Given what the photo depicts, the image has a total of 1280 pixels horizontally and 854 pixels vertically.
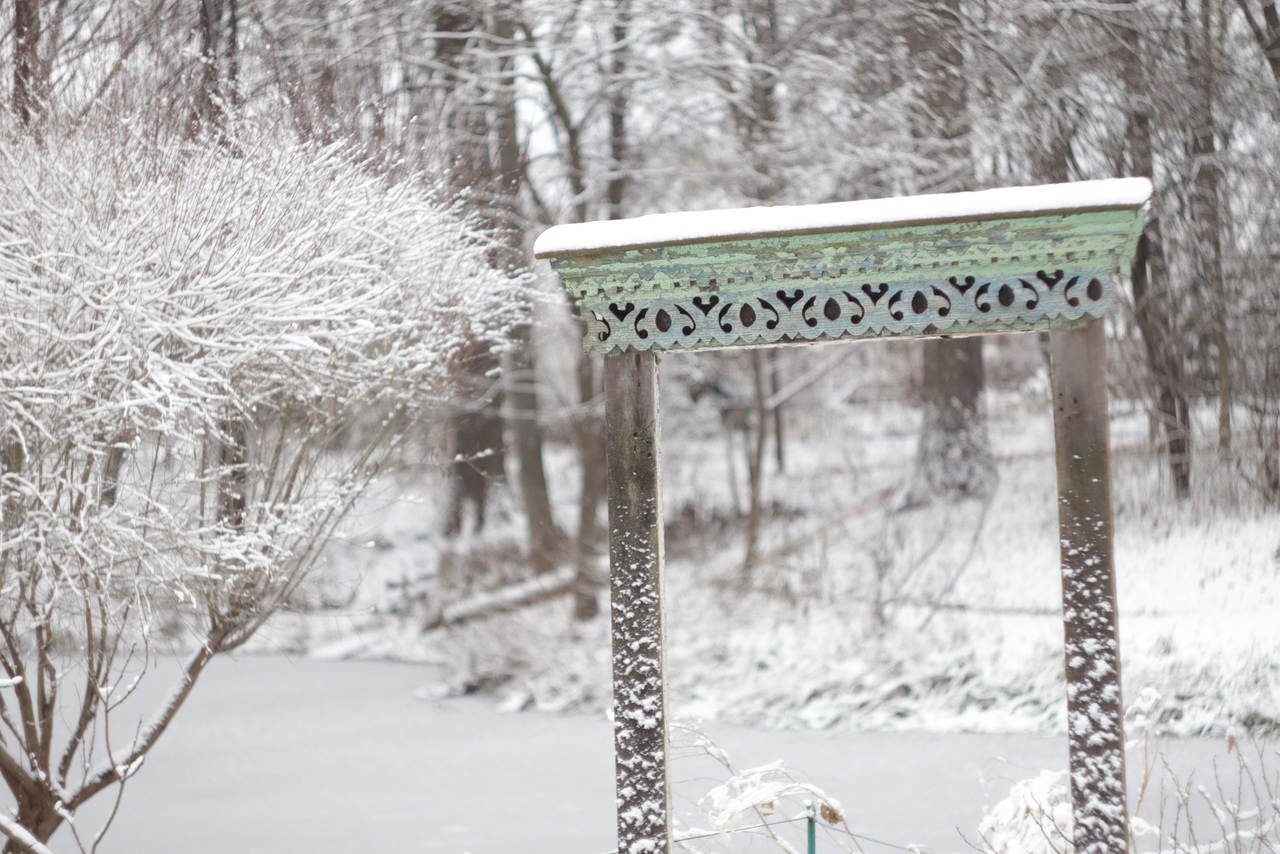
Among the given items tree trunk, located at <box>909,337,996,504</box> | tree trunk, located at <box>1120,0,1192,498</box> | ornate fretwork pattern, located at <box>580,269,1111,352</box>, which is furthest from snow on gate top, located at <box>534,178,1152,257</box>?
tree trunk, located at <box>909,337,996,504</box>

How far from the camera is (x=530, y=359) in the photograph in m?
13.7

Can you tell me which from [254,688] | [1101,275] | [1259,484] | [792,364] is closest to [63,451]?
[1101,275]

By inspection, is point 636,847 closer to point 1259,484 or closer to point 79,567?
point 79,567

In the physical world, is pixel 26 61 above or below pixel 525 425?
above

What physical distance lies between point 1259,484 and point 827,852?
6.19 meters

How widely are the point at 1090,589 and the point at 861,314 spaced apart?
1122 mm

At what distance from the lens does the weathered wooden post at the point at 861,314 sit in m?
3.40

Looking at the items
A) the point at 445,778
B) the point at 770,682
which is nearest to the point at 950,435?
the point at 770,682

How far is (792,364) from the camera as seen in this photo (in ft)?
61.8

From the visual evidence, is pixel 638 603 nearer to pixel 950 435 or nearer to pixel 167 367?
pixel 167 367

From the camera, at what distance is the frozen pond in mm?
8047

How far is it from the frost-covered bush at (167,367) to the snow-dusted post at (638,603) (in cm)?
188

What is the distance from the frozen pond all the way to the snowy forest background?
1.58 feet

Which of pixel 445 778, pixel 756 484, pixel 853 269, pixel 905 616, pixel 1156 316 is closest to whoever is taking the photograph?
pixel 853 269
